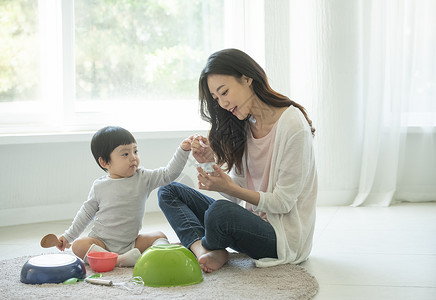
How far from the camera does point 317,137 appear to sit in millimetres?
3213

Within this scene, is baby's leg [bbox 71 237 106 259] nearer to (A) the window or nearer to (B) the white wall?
(B) the white wall

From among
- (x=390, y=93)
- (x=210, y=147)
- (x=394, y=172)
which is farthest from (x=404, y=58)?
(x=210, y=147)

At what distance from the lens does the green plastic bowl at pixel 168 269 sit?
174 cm

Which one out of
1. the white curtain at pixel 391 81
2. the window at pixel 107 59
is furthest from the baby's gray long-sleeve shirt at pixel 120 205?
the white curtain at pixel 391 81

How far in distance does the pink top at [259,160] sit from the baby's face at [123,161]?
0.40 m

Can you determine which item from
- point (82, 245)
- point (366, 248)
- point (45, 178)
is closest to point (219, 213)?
point (82, 245)

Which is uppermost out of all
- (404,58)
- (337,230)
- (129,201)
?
(404,58)

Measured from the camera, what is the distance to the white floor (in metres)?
1.73

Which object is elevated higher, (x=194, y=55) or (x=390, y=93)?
(x=194, y=55)

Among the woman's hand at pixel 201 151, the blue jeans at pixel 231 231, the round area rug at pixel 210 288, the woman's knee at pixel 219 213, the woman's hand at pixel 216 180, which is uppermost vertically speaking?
the woman's hand at pixel 201 151

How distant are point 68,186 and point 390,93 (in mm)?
1718

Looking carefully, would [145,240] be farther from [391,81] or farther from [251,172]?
[391,81]

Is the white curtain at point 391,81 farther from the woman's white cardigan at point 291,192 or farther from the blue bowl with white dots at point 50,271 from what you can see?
the blue bowl with white dots at point 50,271

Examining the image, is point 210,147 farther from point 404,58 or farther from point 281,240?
point 404,58
